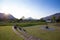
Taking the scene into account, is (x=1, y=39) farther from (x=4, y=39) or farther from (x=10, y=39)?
(x=10, y=39)

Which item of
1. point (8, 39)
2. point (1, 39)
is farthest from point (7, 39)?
point (1, 39)

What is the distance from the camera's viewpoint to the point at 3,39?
9.27 m

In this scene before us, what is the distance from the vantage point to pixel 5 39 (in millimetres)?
9336

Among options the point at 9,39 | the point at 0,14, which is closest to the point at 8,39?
the point at 9,39

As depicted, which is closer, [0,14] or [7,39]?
[7,39]

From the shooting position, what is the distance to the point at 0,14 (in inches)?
2510

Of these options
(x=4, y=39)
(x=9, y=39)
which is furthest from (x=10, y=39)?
(x=4, y=39)

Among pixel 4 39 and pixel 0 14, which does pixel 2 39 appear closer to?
pixel 4 39

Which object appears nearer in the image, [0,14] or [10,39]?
[10,39]

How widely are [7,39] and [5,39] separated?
0.24 metres

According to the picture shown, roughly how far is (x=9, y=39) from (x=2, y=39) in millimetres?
817

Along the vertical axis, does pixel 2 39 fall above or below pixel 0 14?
below

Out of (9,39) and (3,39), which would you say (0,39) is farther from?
(9,39)

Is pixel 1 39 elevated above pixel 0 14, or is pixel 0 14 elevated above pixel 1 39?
pixel 0 14
